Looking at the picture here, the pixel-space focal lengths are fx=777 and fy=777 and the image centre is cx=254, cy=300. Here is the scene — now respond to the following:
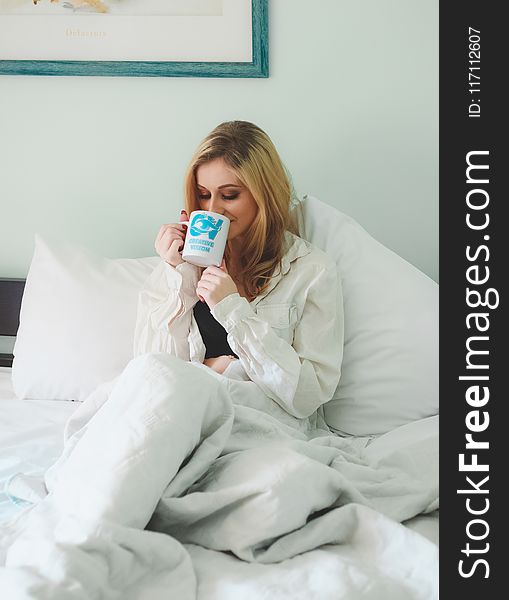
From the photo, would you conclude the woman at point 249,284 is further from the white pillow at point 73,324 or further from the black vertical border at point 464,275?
the black vertical border at point 464,275

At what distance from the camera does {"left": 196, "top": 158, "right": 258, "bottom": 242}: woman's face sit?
154 centimetres

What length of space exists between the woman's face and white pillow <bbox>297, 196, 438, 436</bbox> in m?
0.21

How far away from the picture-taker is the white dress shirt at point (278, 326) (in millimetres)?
1400

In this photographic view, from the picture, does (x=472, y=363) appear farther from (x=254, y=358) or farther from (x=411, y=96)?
(x=411, y=96)

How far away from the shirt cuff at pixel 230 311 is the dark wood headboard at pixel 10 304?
716 millimetres

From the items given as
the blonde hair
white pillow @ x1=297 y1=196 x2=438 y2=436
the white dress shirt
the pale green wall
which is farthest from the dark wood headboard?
white pillow @ x1=297 y1=196 x2=438 y2=436

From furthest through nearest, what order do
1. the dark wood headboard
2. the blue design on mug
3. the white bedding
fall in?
1. the dark wood headboard
2. the blue design on mug
3. the white bedding

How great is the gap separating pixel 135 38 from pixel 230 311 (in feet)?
2.65

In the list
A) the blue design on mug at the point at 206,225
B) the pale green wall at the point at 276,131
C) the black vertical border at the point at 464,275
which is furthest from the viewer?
the pale green wall at the point at 276,131

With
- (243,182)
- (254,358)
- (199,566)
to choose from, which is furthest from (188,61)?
(199,566)

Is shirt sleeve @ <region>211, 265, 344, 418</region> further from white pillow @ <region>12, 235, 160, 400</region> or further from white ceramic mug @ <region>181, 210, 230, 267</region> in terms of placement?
white pillow @ <region>12, 235, 160, 400</region>

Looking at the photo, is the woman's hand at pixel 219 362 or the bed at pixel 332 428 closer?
the bed at pixel 332 428

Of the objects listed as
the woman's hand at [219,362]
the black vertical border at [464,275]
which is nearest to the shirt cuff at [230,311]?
the woman's hand at [219,362]

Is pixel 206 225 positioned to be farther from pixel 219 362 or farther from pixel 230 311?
pixel 219 362
